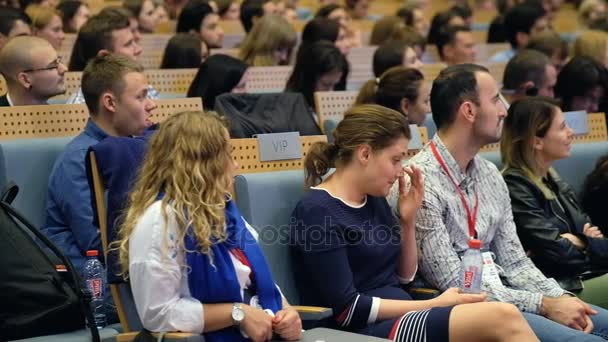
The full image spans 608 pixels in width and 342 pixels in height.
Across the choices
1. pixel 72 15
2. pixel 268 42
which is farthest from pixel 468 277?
pixel 72 15

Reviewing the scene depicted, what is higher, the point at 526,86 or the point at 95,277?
the point at 526,86

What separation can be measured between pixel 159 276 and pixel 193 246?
0.37 feet

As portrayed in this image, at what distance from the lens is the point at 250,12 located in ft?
24.1

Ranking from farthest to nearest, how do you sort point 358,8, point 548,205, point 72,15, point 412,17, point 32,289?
point 358,8, point 412,17, point 72,15, point 548,205, point 32,289

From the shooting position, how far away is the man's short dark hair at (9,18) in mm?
5416

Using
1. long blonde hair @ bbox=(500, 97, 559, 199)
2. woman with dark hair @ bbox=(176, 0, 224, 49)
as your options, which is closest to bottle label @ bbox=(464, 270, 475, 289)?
long blonde hair @ bbox=(500, 97, 559, 199)

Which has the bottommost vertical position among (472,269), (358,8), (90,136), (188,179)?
(472,269)

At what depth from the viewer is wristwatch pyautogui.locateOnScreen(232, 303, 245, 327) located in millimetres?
2551

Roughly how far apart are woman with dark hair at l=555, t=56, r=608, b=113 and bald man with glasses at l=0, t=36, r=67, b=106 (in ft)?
8.45

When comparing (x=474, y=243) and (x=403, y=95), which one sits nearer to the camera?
(x=474, y=243)

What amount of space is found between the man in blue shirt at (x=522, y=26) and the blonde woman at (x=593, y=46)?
98cm

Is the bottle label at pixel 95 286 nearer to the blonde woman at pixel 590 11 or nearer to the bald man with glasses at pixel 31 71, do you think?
the bald man with glasses at pixel 31 71

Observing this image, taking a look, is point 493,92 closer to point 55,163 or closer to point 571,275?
point 571,275

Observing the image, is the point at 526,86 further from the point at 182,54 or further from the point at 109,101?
the point at 109,101
